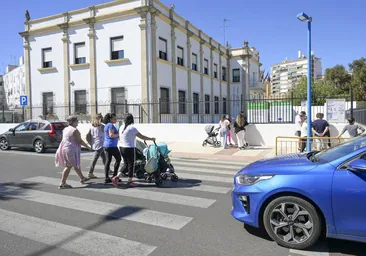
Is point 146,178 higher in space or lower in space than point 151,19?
lower

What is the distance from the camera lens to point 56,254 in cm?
377

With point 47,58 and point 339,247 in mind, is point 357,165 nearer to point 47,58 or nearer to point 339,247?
point 339,247

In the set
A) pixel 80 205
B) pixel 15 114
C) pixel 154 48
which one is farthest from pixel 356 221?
pixel 15 114

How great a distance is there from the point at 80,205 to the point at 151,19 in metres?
17.4

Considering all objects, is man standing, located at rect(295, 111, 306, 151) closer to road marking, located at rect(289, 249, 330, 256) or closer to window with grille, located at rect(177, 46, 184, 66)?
road marking, located at rect(289, 249, 330, 256)

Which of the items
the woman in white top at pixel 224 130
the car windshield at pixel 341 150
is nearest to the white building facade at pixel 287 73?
the woman in white top at pixel 224 130

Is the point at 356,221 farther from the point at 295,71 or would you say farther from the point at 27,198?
the point at 295,71

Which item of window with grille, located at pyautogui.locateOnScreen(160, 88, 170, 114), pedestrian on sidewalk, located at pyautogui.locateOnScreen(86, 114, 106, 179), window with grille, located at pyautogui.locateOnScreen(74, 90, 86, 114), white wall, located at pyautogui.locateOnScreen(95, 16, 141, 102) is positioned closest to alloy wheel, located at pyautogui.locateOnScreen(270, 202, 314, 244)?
pedestrian on sidewalk, located at pyautogui.locateOnScreen(86, 114, 106, 179)

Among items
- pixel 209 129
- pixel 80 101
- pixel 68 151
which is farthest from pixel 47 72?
pixel 68 151

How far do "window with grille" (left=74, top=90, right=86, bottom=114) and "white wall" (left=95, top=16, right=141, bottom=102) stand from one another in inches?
59.9

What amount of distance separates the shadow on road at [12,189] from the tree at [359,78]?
38574 mm

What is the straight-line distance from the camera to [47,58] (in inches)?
985

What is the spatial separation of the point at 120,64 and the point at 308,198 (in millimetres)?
19713

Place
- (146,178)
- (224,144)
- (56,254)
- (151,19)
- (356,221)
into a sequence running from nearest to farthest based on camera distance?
(356,221), (56,254), (146,178), (224,144), (151,19)
